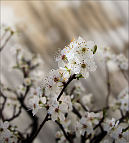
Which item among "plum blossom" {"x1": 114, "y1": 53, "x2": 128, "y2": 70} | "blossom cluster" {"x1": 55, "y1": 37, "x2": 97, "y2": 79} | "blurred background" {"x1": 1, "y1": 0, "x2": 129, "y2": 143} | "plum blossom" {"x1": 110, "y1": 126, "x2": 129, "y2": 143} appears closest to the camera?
"blossom cluster" {"x1": 55, "y1": 37, "x2": 97, "y2": 79}

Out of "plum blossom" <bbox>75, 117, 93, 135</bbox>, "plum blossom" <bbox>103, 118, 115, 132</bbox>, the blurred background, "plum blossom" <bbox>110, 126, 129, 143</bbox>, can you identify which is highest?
the blurred background

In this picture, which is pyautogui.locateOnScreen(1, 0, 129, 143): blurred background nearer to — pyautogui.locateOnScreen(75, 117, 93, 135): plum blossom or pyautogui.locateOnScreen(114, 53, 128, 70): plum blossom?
pyautogui.locateOnScreen(114, 53, 128, 70): plum blossom

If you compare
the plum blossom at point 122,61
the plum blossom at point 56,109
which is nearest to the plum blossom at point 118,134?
the plum blossom at point 56,109

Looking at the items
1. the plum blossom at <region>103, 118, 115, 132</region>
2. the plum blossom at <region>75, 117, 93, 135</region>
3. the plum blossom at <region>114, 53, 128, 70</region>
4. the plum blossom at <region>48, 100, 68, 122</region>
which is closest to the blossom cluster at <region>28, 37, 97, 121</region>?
the plum blossom at <region>48, 100, 68, 122</region>

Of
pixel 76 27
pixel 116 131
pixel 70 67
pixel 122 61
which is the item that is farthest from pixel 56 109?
pixel 76 27

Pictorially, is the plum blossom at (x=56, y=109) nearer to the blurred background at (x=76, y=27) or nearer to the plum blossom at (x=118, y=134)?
the plum blossom at (x=118, y=134)

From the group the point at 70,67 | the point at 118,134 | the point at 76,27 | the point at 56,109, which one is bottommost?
the point at 118,134

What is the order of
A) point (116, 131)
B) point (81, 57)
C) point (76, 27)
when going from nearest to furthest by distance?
point (81, 57)
point (116, 131)
point (76, 27)

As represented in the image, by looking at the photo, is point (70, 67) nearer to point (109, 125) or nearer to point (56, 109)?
point (56, 109)

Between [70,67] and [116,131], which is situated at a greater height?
[70,67]
